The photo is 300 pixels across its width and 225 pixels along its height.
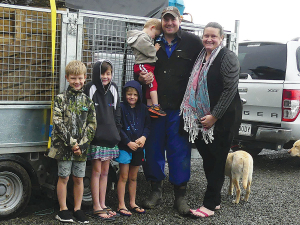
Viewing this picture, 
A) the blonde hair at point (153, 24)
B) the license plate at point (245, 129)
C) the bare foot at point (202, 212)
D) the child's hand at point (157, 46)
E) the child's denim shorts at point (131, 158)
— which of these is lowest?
the bare foot at point (202, 212)

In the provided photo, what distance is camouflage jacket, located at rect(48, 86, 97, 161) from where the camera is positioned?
380 cm

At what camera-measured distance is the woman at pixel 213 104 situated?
4113 mm

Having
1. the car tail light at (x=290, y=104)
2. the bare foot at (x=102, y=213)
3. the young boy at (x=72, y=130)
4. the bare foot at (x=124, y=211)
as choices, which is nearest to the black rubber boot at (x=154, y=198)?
the bare foot at (x=124, y=211)

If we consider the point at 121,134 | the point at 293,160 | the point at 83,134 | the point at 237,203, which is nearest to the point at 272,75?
the point at 293,160

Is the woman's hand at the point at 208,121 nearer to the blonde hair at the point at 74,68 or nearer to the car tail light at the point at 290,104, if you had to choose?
the blonde hair at the point at 74,68

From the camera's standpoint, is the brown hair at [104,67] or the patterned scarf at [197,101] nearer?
the brown hair at [104,67]

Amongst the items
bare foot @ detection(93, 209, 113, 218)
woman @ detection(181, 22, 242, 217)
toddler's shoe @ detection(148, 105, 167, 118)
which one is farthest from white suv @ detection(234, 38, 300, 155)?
bare foot @ detection(93, 209, 113, 218)

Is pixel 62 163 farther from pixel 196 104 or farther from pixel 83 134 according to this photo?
pixel 196 104

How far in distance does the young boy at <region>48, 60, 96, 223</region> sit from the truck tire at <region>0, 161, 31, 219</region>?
0.42 metres

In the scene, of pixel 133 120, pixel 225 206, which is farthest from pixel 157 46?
pixel 225 206

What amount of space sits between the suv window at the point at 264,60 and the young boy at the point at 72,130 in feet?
13.5

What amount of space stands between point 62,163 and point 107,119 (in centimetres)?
65

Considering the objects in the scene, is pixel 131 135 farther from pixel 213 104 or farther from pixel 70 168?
pixel 213 104

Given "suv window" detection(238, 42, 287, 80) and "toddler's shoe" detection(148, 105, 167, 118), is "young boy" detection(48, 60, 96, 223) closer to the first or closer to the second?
"toddler's shoe" detection(148, 105, 167, 118)
